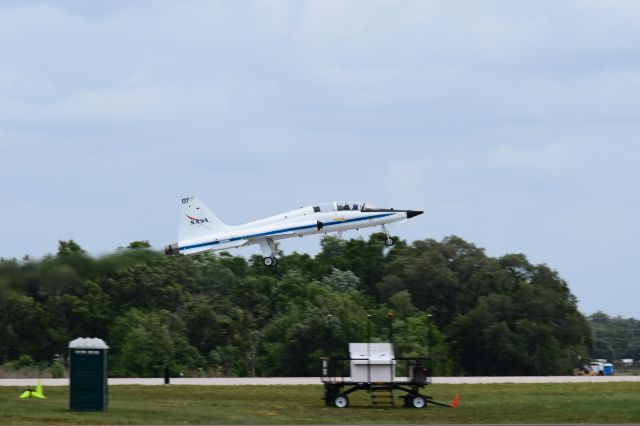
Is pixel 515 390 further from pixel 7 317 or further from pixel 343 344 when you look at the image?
pixel 7 317

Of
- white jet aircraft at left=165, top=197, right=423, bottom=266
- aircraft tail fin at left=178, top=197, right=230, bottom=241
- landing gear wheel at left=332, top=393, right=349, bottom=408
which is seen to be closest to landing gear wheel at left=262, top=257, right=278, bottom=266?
white jet aircraft at left=165, top=197, right=423, bottom=266

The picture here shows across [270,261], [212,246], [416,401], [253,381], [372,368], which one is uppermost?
[212,246]

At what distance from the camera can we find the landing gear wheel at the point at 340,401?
4769 cm

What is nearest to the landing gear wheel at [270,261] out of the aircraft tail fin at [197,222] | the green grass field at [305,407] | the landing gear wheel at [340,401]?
the aircraft tail fin at [197,222]

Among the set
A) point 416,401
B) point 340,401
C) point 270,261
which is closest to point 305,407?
point 340,401

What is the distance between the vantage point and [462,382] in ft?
204

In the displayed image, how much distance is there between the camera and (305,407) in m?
47.8

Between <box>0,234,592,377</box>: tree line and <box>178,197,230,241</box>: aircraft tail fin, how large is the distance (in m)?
18.3

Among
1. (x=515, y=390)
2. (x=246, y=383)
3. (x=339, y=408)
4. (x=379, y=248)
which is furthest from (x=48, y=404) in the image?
(x=379, y=248)

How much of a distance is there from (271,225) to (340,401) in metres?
18.0

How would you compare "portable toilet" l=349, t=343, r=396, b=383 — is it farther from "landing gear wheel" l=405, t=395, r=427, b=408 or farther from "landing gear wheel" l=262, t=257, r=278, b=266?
"landing gear wheel" l=262, t=257, r=278, b=266

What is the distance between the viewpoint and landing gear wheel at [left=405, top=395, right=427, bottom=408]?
47.8 meters

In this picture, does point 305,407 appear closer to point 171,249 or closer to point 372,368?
point 372,368

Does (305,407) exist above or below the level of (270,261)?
below
